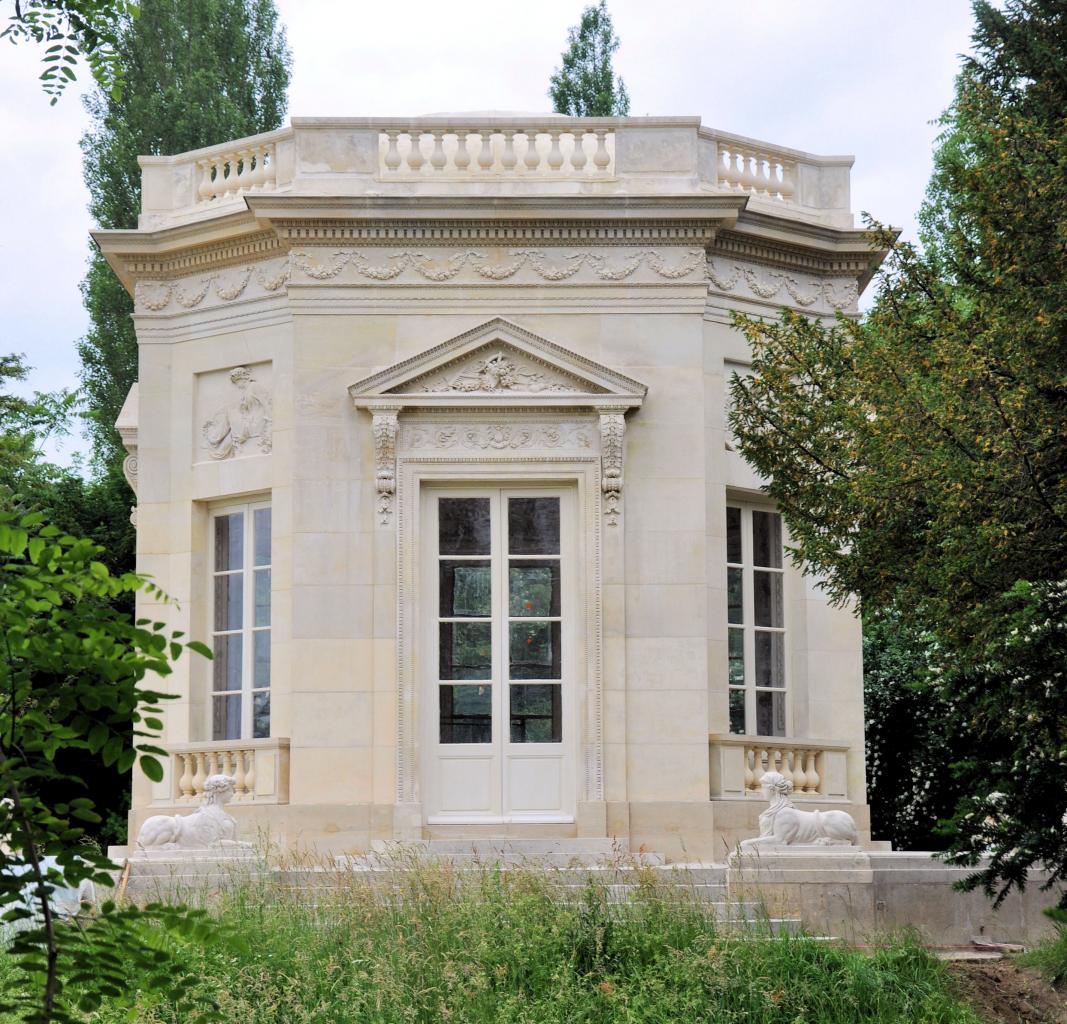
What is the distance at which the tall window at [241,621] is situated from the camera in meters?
17.0

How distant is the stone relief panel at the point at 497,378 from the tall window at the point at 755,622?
236cm

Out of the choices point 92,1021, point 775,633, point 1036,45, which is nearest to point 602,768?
point 775,633

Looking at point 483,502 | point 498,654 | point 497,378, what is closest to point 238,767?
point 498,654

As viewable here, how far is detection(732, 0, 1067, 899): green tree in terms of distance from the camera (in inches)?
388

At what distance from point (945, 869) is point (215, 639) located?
25.4 feet

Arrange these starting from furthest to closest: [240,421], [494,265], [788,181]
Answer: [788,181]
[240,421]
[494,265]

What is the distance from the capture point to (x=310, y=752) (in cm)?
1602

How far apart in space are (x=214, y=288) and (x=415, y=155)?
254 centimetres

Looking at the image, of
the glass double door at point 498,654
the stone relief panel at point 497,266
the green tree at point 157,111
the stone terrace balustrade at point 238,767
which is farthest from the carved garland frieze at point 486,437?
the green tree at point 157,111

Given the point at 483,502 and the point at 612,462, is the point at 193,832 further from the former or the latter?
the point at 612,462

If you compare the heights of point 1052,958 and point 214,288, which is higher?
point 214,288

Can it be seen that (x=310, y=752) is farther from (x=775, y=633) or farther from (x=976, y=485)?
(x=976, y=485)

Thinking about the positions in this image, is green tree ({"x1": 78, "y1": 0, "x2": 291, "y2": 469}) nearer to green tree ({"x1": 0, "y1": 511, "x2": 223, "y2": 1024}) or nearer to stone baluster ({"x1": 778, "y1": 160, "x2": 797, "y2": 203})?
stone baluster ({"x1": 778, "y1": 160, "x2": 797, "y2": 203})

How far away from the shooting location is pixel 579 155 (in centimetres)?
1722
